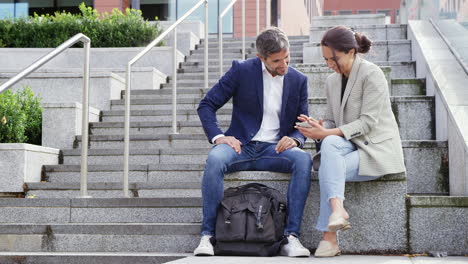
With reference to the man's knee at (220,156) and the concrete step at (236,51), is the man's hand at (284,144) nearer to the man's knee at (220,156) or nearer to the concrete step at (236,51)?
the man's knee at (220,156)

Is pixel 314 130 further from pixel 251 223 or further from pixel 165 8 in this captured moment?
pixel 165 8

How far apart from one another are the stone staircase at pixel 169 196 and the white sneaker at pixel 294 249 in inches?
11.6

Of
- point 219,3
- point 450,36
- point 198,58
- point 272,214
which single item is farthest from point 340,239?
point 219,3

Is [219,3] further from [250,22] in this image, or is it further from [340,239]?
[340,239]

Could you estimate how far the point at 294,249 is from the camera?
404 cm

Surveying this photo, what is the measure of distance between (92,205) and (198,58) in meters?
5.55

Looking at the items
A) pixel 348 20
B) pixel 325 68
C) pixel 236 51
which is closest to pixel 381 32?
pixel 348 20

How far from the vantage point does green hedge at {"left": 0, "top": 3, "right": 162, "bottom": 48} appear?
10336 mm

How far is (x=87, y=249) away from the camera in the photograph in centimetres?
458

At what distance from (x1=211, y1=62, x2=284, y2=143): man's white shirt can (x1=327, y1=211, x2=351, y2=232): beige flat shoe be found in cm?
84

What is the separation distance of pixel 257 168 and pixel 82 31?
653 centimetres

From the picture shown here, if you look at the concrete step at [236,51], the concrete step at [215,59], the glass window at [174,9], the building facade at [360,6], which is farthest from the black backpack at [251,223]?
the building facade at [360,6]

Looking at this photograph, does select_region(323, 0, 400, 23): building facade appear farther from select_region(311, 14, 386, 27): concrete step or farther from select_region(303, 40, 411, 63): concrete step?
select_region(303, 40, 411, 63): concrete step

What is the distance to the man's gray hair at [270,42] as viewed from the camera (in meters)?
4.37
